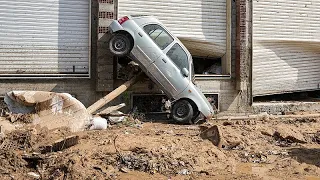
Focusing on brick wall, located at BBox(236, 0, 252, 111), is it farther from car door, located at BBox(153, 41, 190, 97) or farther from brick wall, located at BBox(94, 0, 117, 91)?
brick wall, located at BBox(94, 0, 117, 91)

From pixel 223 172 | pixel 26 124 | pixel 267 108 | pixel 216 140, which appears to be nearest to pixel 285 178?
Result: pixel 223 172

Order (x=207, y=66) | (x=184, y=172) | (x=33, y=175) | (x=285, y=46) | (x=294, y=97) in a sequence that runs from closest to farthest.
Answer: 1. (x=33, y=175)
2. (x=184, y=172)
3. (x=207, y=66)
4. (x=285, y=46)
5. (x=294, y=97)

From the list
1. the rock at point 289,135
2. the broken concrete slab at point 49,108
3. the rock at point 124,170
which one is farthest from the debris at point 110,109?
the rock at point 289,135

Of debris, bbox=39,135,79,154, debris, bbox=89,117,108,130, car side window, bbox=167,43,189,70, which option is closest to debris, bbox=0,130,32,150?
debris, bbox=39,135,79,154

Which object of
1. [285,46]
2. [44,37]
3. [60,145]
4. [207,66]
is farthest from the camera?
[285,46]

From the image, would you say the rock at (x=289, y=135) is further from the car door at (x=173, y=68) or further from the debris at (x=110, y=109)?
the debris at (x=110, y=109)

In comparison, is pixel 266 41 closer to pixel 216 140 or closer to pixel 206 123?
pixel 206 123

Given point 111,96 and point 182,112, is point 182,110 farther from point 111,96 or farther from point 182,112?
point 111,96

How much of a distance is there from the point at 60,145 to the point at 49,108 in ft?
5.86

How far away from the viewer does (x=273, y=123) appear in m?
10.4

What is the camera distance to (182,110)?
33.4 ft

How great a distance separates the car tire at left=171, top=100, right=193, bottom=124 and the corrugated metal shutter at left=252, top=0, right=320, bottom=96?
363 centimetres

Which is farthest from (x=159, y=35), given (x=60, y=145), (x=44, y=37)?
(x=60, y=145)

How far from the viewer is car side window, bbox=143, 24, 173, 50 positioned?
10.0 meters
